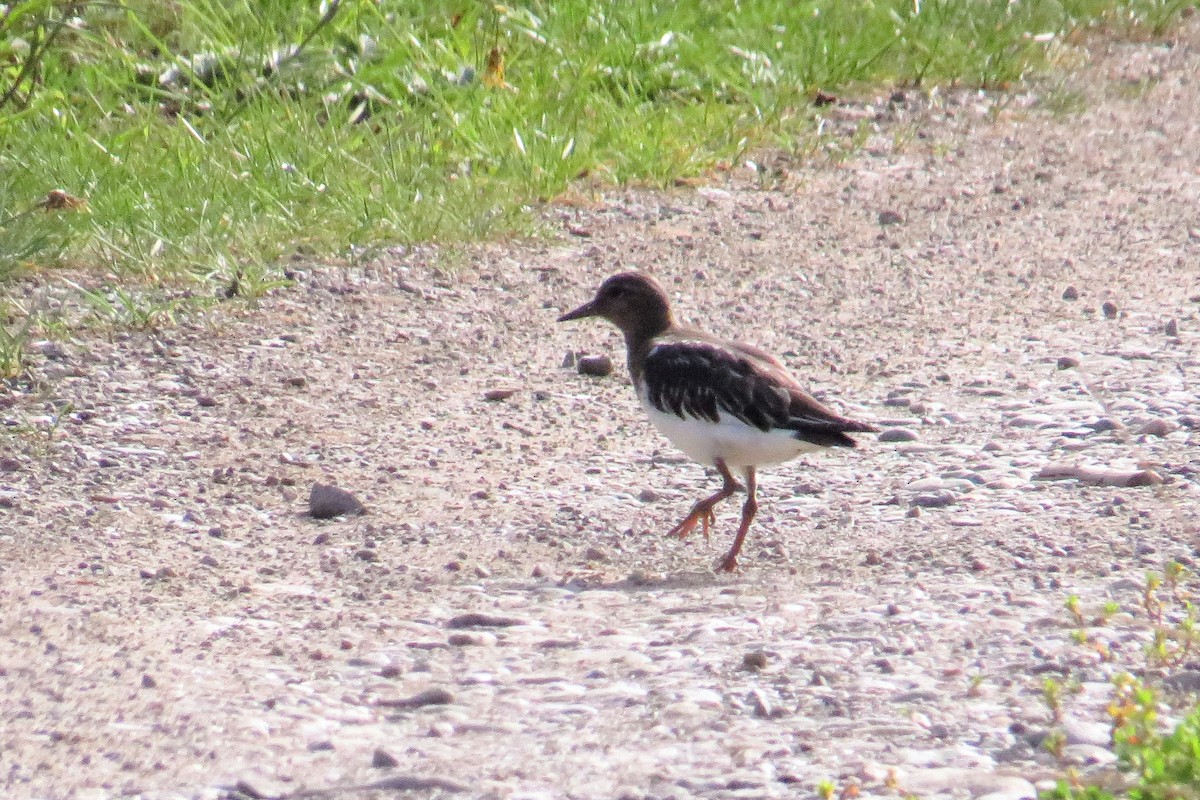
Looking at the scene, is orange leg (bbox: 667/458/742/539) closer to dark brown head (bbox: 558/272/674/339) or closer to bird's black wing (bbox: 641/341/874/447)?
bird's black wing (bbox: 641/341/874/447)

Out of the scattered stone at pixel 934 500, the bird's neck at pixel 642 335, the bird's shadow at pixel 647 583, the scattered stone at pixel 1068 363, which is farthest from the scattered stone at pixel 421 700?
the scattered stone at pixel 1068 363

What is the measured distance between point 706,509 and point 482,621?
3.54 ft

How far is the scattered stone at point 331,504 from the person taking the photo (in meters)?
5.54

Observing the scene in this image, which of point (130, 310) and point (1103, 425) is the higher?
point (1103, 425)

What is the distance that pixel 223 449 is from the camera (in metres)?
6.03

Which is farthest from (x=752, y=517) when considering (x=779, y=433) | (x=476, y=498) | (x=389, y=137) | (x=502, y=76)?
(x=502, y=76)

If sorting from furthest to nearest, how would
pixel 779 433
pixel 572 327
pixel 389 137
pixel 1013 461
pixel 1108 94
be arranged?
pixel 1108 94, pixel 389 137, pixel 572 327, pixel 1013 461, pixel 779 433

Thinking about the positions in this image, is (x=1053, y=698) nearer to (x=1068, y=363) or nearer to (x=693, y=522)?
(x=693, y=522)

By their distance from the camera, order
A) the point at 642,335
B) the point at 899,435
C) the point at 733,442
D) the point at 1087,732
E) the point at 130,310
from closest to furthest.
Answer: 1. the point at 1087,732
2. the point at 733,442
3. the point at 899,435
4. the point at 642,335
5. the point at 130,310

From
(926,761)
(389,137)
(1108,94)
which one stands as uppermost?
(1108,94)

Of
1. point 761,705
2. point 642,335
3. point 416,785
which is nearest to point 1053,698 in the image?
point 761,705

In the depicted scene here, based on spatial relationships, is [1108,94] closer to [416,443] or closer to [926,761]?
[416,443]

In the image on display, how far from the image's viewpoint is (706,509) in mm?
5484

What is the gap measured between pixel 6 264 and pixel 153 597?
274 centimetres
